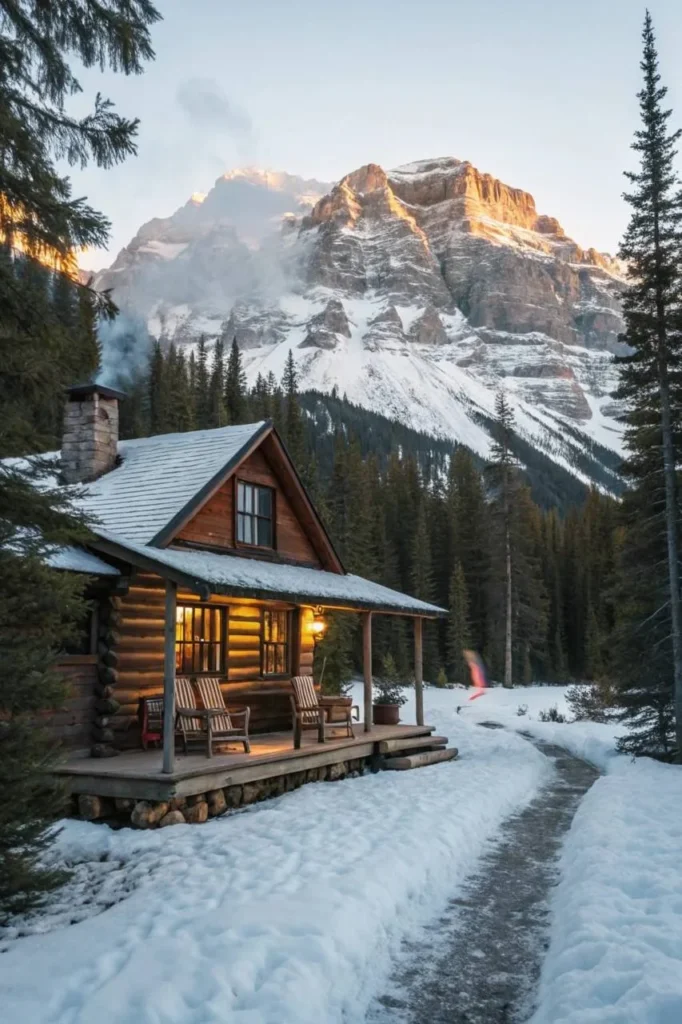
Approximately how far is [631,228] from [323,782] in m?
12.1

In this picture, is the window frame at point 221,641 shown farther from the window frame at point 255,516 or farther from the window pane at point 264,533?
the window pane at point 264,533

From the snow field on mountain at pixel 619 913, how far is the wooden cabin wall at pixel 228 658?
20.1 ft

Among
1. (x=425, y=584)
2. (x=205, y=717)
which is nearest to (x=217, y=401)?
(x=425, y=584)

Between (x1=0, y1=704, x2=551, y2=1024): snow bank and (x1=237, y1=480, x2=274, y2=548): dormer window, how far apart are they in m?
A: 5.28

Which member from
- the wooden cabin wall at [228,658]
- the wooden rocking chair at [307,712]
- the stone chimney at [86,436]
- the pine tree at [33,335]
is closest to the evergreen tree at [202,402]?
the stone chimney at [86,436]

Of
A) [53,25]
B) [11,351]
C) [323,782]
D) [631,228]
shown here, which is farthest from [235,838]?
[631,228]

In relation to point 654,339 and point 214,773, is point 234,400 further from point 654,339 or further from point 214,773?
point 214,773

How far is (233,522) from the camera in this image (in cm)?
1440

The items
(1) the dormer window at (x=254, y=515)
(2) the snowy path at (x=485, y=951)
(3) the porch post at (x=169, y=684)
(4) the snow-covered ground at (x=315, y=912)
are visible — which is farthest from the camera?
(1) the dormer window at (x=254, y=515)

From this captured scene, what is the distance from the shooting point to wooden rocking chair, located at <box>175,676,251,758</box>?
11125 mm

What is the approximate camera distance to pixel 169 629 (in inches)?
402

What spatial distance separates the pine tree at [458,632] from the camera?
150 feet

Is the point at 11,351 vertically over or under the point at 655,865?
over

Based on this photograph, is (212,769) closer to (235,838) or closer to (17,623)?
(235,838)
